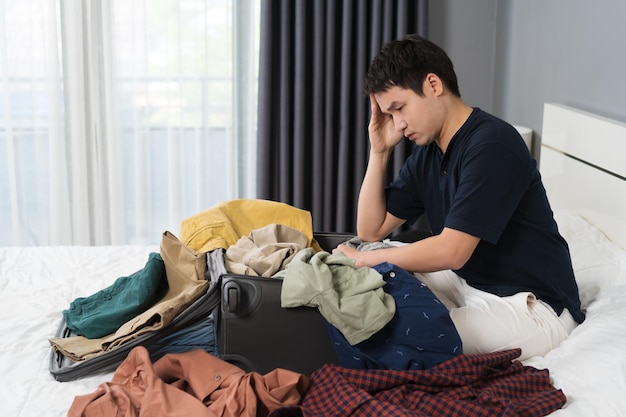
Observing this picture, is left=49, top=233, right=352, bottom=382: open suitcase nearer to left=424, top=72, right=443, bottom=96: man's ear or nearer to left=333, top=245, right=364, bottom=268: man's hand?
left=333, top=245, right=364, bottom=268: man's hand

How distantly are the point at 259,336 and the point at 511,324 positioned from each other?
22.8 inches

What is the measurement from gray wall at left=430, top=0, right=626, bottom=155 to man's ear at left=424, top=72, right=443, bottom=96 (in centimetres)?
77

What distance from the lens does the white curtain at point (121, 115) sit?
11.6 feet

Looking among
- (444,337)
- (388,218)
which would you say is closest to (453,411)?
(444,337)

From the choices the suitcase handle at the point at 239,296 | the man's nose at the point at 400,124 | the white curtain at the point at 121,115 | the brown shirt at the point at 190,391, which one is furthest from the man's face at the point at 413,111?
the white curtain at the point at 121,115

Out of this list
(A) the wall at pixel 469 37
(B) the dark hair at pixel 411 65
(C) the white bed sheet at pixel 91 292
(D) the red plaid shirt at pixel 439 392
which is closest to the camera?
(D) the red plaid shirt at pixel 439 392

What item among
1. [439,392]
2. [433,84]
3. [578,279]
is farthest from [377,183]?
[439,392]

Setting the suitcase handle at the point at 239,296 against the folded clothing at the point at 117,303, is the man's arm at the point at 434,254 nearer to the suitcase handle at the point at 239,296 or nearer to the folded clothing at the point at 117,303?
the suitcase handle at the point at 239,296

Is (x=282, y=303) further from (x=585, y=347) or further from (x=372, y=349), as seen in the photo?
(x=585, y=347)

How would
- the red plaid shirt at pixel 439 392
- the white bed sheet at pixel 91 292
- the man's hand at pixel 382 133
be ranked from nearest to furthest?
the red plaid shirt at pixel 439 392, the white bed sheet at pixel 91 292, the man's hand at pixel 382 133

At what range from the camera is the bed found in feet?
5.31

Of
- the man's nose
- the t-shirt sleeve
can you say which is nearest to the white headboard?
the t-shirt sleeve

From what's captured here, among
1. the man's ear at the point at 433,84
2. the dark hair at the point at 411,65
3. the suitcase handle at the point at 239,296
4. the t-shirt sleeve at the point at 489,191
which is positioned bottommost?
the suitcase handle at the point at 239,296

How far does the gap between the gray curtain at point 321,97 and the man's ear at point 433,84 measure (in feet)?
5.64
